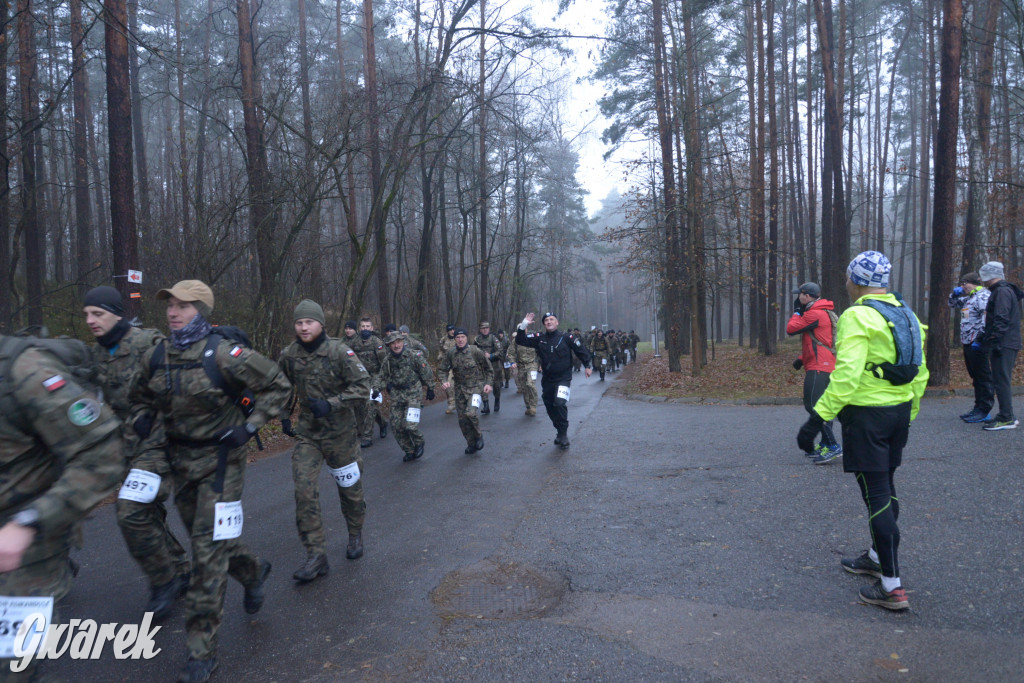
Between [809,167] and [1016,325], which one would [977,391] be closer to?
[1016,325]

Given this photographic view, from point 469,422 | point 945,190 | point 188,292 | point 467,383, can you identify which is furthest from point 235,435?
point 945,190

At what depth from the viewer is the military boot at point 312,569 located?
16.1 ft

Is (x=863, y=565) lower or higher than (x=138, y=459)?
lower

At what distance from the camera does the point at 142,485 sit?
409cm

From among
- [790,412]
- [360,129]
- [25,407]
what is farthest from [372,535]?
[360,129]

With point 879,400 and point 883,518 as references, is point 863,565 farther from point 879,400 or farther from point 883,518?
point 879,400

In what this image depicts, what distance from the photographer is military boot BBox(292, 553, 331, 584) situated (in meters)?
4.91

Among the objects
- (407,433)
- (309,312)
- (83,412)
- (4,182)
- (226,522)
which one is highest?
(4,182)

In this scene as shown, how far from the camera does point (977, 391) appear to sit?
30.9 ft

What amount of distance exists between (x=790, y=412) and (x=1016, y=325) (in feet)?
14.5

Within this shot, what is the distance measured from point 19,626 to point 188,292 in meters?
2.05

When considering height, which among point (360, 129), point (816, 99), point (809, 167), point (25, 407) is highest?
point (816, 99)

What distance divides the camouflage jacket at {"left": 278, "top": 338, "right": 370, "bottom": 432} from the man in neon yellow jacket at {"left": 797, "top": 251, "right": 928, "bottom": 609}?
3.35m

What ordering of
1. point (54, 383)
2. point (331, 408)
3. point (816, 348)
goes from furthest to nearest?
point (816, 348), point (331, 408), point (54, 383)
